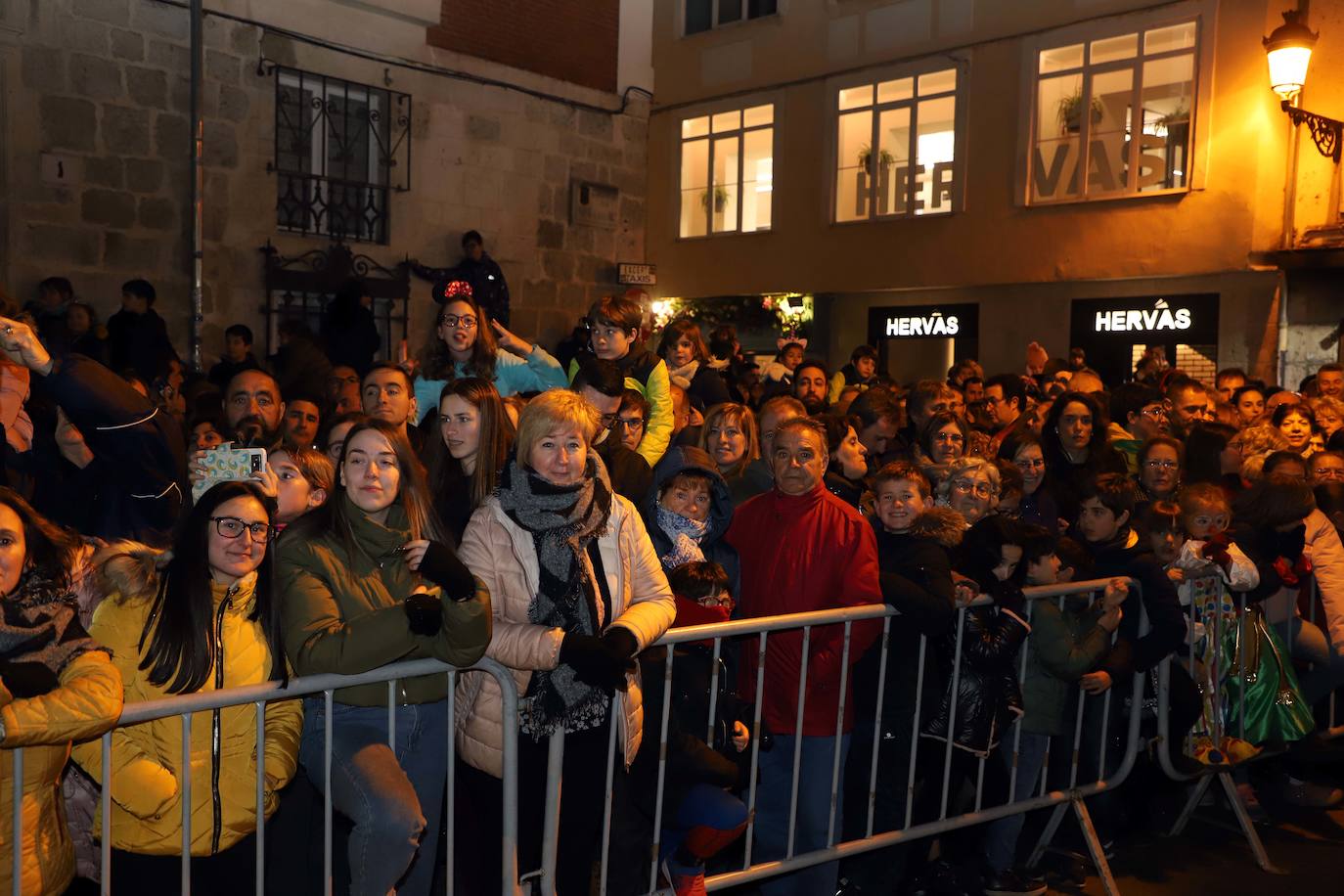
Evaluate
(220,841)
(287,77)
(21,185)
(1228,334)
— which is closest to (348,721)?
(220,841)

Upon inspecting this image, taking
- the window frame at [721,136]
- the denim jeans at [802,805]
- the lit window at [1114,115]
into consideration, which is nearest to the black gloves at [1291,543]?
the denim jeans at [802,805]

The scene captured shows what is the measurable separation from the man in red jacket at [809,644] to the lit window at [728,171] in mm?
17309

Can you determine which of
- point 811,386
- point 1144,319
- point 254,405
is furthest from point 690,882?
point 1144,319

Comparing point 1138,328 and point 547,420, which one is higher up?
point 1138,328

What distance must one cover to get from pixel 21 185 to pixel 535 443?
10.2 meters

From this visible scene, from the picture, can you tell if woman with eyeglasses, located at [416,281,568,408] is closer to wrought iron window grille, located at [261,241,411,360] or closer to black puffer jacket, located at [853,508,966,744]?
black puffer jacket, located at [853,508,966,744]

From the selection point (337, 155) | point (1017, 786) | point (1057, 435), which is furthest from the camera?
point (337, 155)

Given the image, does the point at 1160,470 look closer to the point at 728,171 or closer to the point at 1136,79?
the point at 1136,79

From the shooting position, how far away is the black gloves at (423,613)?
3.50 metres

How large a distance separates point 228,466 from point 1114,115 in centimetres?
1644

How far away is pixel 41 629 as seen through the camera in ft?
10.8

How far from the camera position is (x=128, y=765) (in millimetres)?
3381

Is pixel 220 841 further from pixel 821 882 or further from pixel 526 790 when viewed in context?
pixel 821 882

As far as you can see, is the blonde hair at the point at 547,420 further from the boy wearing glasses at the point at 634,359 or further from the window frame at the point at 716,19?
the window frame at the point at 716,19
